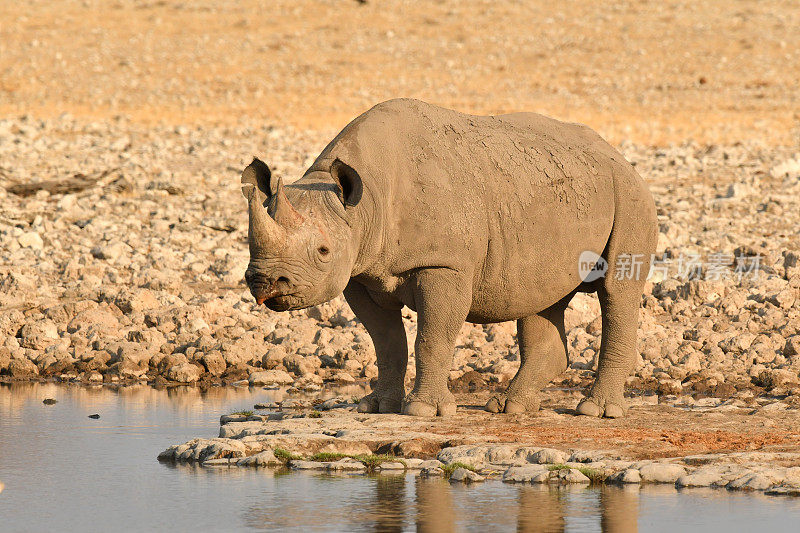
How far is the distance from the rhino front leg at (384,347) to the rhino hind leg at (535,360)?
722mm

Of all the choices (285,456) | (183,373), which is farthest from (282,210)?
(183,373)

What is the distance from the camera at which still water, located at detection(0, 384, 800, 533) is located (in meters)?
7.06

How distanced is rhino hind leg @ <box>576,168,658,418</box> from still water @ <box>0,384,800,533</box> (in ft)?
9.27

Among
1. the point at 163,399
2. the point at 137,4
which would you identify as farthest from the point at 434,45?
the point at 163,399

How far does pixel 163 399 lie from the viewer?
1141 cm

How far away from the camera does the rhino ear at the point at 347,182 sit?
8.97m

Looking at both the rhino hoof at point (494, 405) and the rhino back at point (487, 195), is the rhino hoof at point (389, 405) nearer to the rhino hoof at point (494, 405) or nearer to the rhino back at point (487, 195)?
the rhino hoof at point (494, 405)

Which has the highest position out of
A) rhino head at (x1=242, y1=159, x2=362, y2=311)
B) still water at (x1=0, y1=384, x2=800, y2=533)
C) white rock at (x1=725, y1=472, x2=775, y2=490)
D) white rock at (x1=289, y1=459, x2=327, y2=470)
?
rhino head at (x1=242, y1=159, x2=362, y2=311)

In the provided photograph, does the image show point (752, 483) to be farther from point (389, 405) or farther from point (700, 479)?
point (389, 405)

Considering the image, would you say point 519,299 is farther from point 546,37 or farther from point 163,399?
point 546,37

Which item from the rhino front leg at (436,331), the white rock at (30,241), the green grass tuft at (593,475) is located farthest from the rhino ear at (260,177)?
the white rock at (30,241)

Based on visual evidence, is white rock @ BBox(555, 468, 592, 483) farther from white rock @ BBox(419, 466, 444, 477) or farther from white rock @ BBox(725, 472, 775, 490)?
white rock @ BBox(725, 472, 775, 490)

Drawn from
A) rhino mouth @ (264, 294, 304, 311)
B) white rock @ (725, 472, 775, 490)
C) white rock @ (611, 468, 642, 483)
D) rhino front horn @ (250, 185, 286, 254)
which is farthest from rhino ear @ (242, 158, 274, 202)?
white rock @ (725, 472, 775, 490)

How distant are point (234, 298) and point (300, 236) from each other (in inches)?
217
